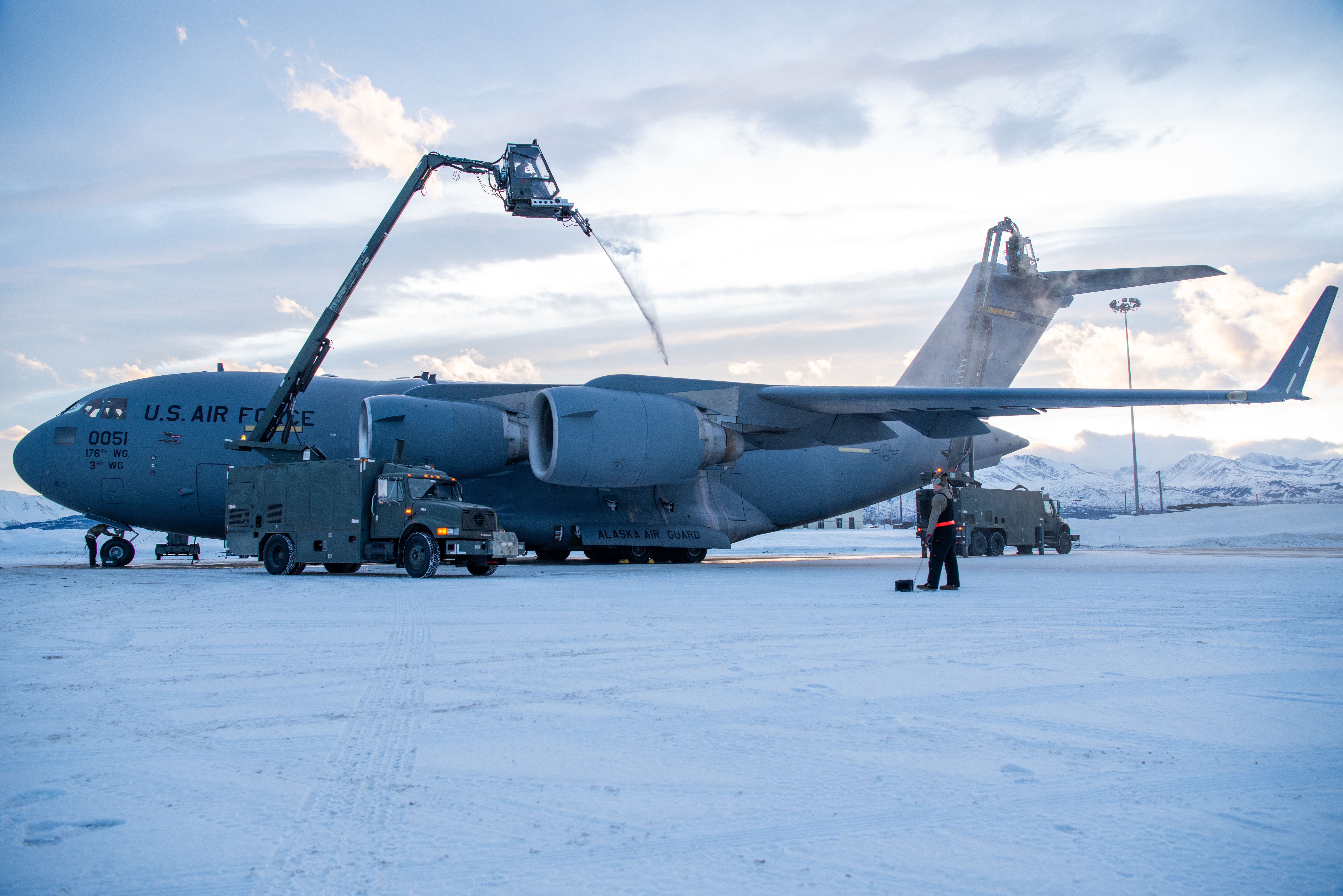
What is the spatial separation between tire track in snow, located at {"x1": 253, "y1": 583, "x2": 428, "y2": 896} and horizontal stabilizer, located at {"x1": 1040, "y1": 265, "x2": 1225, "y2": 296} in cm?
1420

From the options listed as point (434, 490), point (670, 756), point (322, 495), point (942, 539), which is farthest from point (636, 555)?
point (670, 756)

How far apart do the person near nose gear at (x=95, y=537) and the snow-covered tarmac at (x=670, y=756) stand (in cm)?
969

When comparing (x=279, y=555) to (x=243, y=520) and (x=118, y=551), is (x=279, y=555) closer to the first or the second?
(x=243, y=520)

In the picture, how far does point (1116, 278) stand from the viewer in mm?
16328

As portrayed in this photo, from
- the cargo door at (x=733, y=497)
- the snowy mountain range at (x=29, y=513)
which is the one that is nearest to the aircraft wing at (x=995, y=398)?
the cargo door at (x=733, y=497)

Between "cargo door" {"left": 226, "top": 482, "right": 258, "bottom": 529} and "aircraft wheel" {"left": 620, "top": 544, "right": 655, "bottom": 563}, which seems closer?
"cargo door" {"left": 226, "top": 482, "right": 258, "bottom": 529}

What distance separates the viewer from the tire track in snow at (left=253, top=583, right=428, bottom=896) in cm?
223

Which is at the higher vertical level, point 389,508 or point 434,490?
point 434,490

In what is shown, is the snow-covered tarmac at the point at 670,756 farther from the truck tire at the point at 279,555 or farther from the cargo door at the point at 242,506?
the cargo door at the point at 242,506

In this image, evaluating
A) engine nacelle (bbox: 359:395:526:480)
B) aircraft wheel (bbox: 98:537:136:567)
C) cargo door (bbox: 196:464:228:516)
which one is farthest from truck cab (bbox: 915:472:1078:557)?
aircraft wheel (bbox: 98:537:136:567)

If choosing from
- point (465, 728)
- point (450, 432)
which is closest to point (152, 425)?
point (450, 432)

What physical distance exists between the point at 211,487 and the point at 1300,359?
57.1 ft

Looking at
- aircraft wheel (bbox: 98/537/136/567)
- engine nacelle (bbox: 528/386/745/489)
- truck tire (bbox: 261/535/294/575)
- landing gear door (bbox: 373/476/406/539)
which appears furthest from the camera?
aircraft wheel (bbox: 98/537/136/567)

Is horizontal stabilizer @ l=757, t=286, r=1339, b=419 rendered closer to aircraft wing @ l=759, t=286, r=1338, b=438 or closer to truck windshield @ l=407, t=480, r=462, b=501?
aircraft wing @ l=759, t=286, r=1338, b=438
